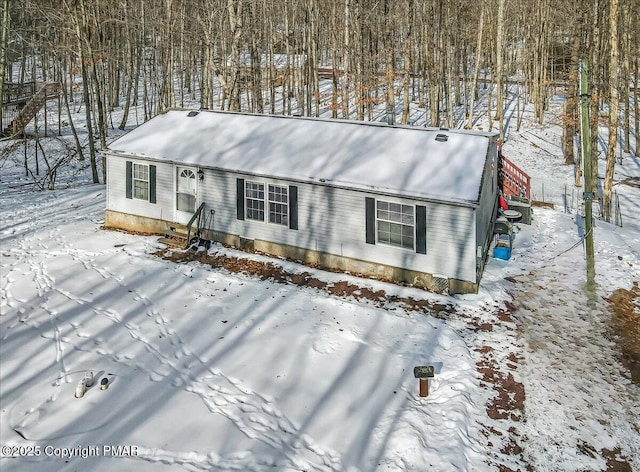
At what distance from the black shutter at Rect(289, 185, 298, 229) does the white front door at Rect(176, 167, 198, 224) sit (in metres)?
3.73

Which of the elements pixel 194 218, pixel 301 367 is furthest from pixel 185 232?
pixel 301 367

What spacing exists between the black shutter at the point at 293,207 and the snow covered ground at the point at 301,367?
1.57 meters

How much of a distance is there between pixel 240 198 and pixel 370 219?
459 cm

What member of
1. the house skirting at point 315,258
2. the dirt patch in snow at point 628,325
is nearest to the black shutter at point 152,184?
the house skirting at point 315,258

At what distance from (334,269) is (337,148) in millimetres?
Answer: 4163

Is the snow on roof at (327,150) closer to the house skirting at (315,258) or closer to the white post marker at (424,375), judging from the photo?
the house skirting at (315,258)

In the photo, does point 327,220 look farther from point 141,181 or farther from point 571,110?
point 571,110

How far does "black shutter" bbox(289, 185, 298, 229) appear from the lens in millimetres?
15375

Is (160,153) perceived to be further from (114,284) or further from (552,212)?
(552,212)

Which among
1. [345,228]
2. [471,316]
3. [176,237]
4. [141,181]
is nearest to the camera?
[471,316]

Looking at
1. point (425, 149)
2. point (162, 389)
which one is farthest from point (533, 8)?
point (162, 389)

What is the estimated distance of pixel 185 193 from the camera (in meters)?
17.2

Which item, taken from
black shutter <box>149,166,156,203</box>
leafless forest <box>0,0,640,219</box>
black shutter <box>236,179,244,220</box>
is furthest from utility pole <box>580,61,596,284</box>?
black shutter <box>149,166,156,203</box>

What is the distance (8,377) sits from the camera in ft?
31.3
